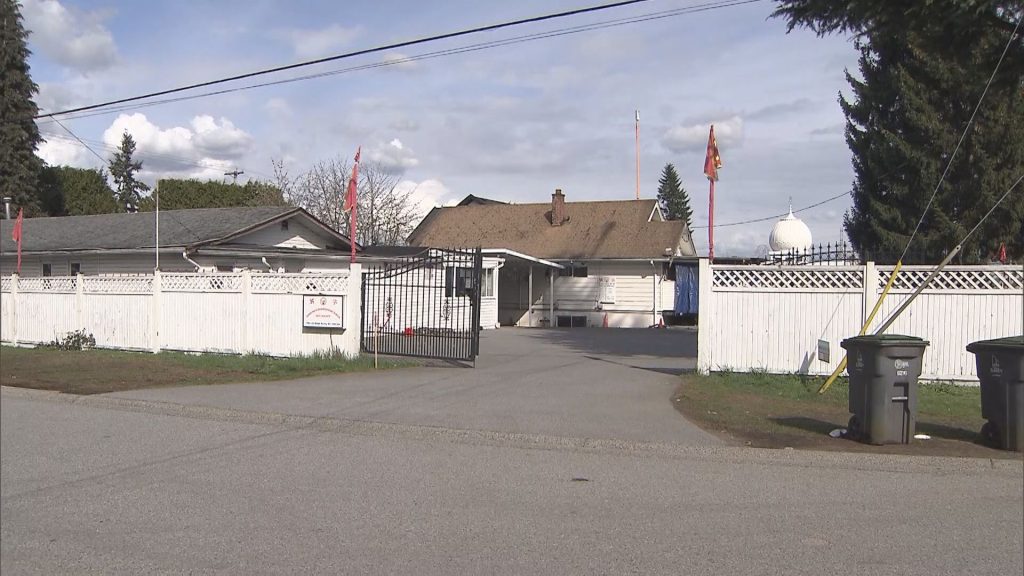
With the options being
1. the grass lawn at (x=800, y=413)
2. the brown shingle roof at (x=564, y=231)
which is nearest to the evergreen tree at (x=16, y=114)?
the brown shingle roof at (x=564, y=231)

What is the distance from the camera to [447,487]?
691 centimetres

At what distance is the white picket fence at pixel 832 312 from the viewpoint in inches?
497

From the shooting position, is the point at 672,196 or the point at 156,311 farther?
the point at 672,196

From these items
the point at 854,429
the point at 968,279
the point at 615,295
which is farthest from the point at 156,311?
the point at 615,295

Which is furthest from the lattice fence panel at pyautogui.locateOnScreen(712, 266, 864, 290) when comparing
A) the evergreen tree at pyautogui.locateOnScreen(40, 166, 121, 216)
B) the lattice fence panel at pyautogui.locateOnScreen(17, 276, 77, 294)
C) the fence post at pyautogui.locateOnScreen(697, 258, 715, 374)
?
the evergreen tree at pyautogui.locateOnScreen(40, 166, 121, 216)

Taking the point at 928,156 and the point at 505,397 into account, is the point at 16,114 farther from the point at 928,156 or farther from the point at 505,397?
the point at 928,156

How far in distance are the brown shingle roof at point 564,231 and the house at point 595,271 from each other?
0.15ft

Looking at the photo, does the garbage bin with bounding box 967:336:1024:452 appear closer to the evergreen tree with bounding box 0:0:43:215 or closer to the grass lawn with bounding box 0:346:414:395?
the grass lawn with bounding box 0:346:414:395

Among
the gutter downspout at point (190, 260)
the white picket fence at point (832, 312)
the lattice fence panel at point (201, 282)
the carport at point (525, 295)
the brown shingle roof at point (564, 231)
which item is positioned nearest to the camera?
the white picket fence at point (832, 312)

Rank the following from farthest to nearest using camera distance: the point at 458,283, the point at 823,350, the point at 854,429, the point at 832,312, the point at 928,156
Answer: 1. the point at 928,156
2. the point at 458,283
3. the point at 832,312
4. the point at 823,350
5. the point at 854,429

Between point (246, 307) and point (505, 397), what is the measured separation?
7264 millimetres

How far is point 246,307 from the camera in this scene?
16.6 m

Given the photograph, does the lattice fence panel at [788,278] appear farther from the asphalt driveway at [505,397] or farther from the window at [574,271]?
the window at [574,271]

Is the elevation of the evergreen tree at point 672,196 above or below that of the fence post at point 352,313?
above
